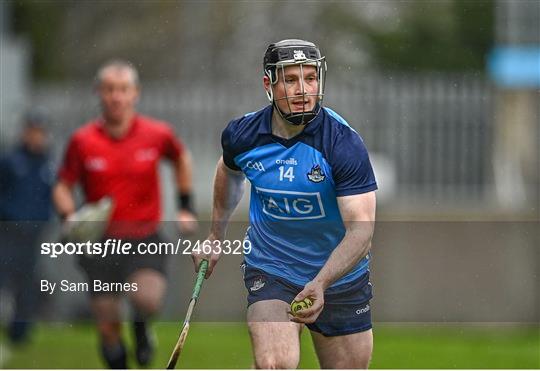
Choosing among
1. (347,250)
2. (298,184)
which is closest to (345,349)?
(347,250)

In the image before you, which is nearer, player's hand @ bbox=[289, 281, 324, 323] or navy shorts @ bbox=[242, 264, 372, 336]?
player's hand @ bbox=[289, 281, 324, 323]

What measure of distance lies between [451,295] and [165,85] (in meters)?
4.02

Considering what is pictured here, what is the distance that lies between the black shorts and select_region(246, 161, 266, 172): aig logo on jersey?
1788 millimetres

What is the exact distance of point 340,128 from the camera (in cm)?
618

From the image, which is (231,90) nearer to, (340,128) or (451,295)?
(451,295)

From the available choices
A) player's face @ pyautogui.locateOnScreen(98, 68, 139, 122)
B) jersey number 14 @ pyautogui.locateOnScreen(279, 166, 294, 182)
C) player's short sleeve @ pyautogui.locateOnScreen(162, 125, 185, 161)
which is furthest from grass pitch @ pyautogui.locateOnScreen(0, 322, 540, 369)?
jersey number 14 @ pyautogui.locateOnScreen(279, 166, 294, 182)

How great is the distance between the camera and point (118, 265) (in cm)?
805

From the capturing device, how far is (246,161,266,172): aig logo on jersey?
6.28 metres

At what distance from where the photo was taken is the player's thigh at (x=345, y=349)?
6484 mm

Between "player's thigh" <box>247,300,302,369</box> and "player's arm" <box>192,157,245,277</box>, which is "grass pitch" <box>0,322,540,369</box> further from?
"player's thigh" <box>247,300,302,369</box>

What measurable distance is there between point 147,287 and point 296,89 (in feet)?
8.48

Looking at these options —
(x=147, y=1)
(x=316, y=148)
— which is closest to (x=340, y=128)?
(x=316, y=148)

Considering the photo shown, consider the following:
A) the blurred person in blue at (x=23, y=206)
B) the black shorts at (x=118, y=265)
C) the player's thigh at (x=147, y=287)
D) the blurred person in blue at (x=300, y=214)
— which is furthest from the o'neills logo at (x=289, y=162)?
the blurred person in blue at (x=23, y=206)

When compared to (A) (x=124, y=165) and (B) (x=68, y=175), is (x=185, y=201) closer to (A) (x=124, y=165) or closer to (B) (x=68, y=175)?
(A) (x=124, y=165)
